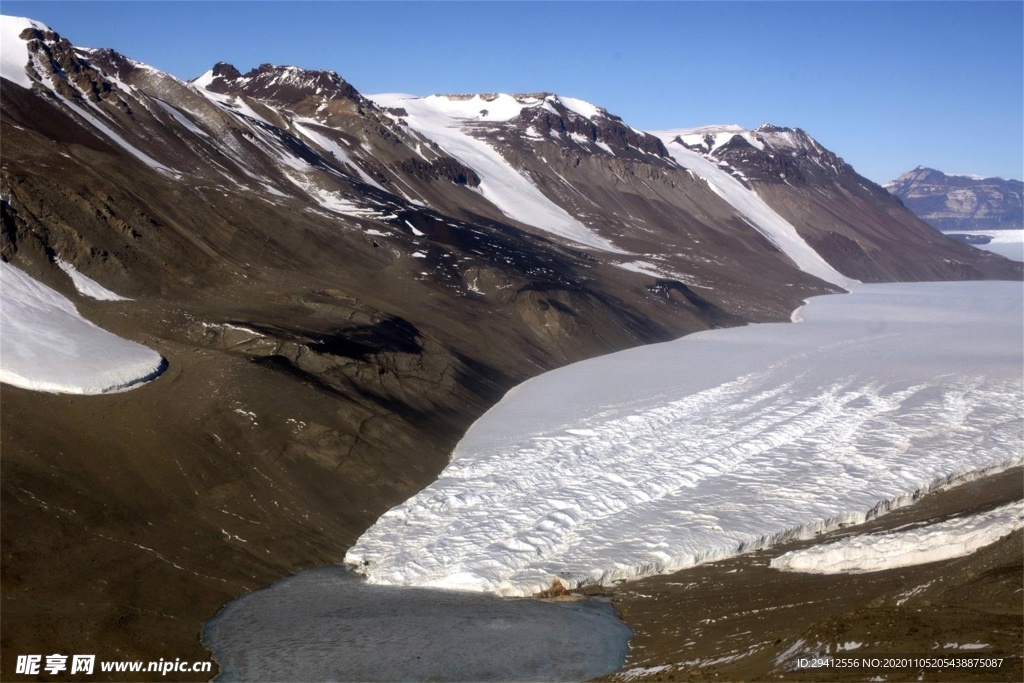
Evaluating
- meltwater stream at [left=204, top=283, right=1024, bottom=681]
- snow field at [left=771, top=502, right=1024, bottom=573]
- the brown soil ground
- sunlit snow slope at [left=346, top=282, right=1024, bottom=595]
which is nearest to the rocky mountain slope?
meltwater stream at [left=204, top=283, right=1024, bottom=681]

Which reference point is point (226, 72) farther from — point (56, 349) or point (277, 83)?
point (56, 349)

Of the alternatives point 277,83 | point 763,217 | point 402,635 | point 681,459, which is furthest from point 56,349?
point 763,217

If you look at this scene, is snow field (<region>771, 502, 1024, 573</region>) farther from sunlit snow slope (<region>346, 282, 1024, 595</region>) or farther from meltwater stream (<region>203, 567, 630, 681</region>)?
meltwater stream (<region>203, 567, 630, 681</region>)

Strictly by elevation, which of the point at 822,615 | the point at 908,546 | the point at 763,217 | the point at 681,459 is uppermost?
the point at 763,217

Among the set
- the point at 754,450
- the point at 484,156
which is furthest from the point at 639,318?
the point at 484,156

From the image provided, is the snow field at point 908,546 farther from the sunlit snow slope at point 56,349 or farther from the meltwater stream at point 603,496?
the sunlit snow slope at point 56,349

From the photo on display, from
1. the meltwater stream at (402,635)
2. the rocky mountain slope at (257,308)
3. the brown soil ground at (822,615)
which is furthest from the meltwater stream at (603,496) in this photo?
the rocky mountain slope at (257,308)

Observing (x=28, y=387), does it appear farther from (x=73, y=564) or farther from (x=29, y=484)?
(x=73, y=564)
